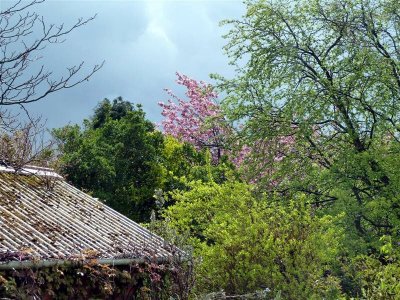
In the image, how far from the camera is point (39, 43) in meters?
11.0

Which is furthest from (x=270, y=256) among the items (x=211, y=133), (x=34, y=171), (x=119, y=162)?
(x=211, y=133)

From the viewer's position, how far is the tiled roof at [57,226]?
1013 cm

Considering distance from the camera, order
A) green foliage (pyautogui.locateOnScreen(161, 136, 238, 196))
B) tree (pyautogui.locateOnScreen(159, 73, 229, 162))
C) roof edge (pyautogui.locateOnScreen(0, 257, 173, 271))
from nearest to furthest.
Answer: roof edge (pyautogui.locateOnScreen(0, 257, 173, 271))
green foliage (pyautogui.locateOnScreen(161, 136, 238, 196))
tree (pyautogui.locateOnScreen(159, 73, 229, 162))

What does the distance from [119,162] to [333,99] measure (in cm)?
892

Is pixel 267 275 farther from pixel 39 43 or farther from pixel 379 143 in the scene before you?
pixel 379 143

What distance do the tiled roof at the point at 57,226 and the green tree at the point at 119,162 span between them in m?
9.88

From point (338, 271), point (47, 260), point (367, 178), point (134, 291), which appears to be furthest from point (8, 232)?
point (367, 178)

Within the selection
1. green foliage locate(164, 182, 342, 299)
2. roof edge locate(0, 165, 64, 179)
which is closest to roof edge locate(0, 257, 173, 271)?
green foliage locate(164, 182, 342, 299)

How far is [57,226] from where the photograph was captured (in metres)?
11.3

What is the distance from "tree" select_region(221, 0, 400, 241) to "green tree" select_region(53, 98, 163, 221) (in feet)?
17.9

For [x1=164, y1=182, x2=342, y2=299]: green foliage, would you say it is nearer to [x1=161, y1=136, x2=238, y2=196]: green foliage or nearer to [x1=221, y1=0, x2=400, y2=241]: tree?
[x1=221, y1=0, x2=400, y2=241]: tree

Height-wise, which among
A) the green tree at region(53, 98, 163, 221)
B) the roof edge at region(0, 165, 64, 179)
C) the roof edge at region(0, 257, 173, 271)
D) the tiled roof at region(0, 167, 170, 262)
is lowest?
the roof edge at region(0, 257, 173, 271)

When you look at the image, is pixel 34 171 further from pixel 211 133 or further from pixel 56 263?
pixel 211 133

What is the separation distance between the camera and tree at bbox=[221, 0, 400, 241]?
18359mm
